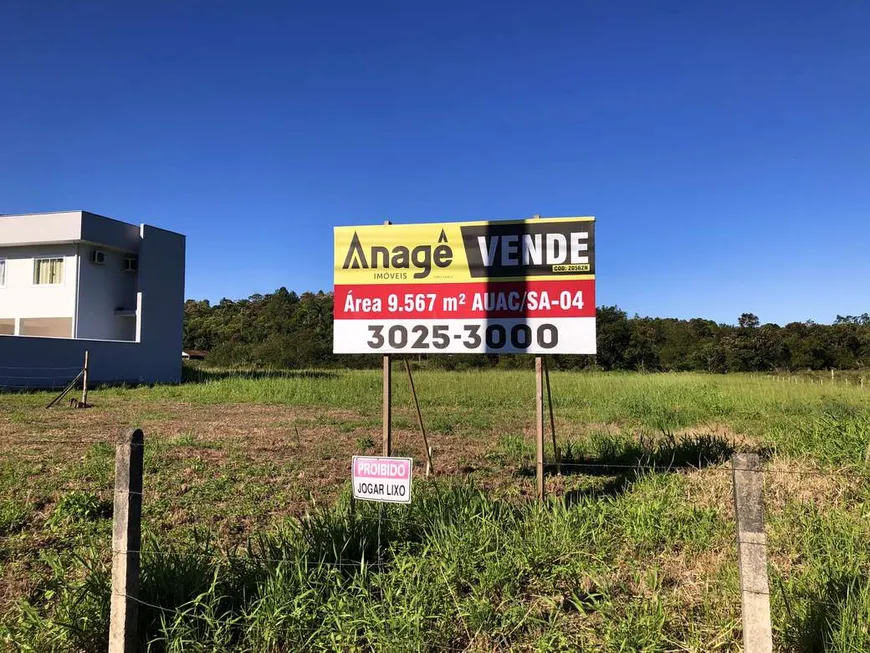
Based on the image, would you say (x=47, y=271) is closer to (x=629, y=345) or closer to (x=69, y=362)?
(x=69, y=362)

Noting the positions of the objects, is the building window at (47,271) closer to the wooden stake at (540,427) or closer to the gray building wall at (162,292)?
the gray building wall at (162,292)

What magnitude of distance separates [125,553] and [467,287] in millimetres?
3896

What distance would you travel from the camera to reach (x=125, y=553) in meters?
2.72

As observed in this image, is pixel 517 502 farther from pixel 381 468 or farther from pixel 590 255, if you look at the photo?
pixel 590 255

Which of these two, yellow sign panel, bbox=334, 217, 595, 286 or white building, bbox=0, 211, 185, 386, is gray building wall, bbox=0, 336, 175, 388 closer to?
white building, bbox=0, 211, 185, 386

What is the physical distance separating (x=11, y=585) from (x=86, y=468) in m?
3.39

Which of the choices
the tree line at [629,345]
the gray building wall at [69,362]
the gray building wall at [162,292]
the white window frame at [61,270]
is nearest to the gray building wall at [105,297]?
the white window frame at [61,270]

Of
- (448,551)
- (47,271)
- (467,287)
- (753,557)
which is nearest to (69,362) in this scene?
(47,271)

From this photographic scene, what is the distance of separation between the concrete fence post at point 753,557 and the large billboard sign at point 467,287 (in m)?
3.32

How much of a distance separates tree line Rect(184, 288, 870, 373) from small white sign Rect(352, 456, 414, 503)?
127ft

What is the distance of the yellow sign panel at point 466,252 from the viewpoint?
5.63m

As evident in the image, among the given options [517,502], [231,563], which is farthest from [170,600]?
[517,502]

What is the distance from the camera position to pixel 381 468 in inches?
151

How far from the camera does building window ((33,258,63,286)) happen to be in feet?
85.4
